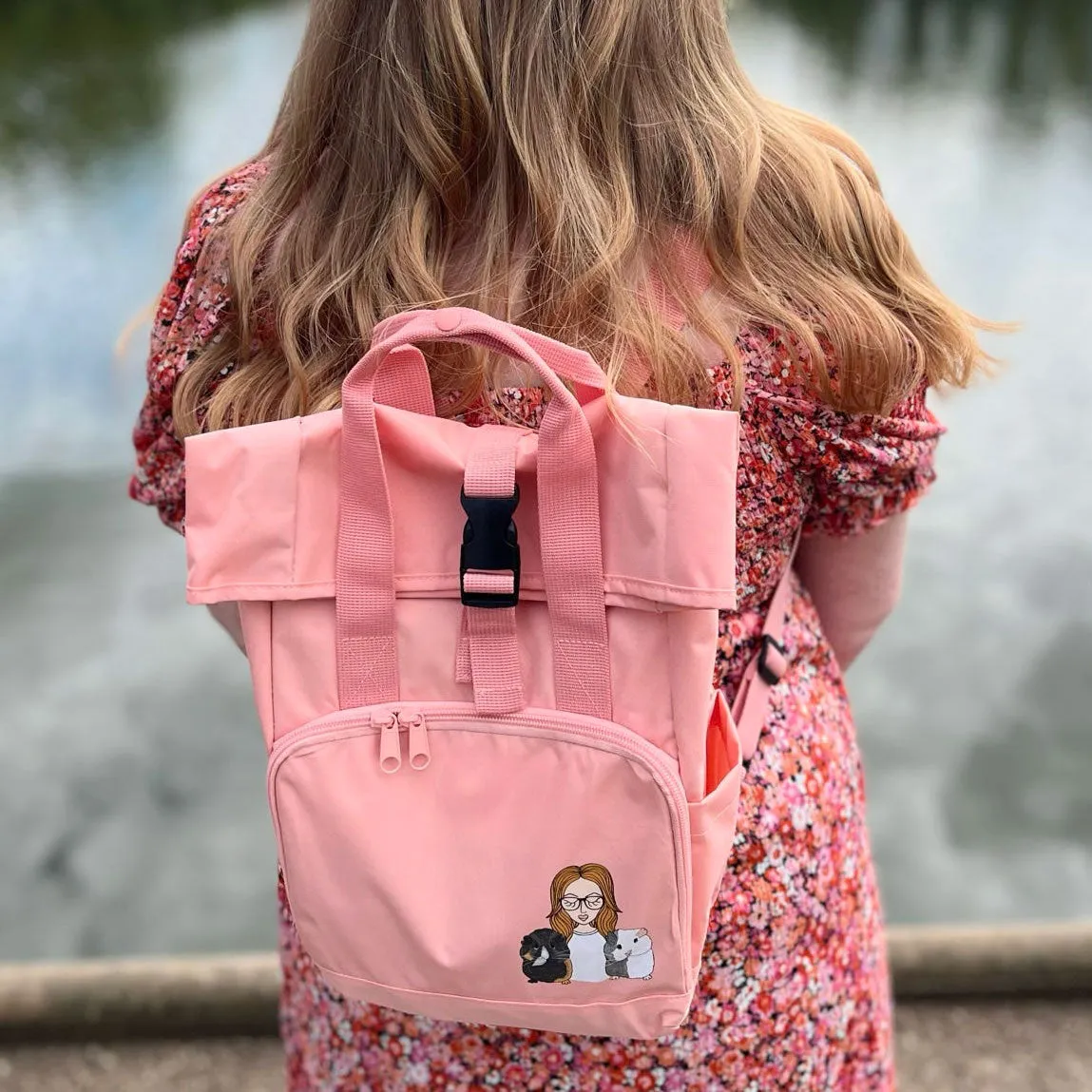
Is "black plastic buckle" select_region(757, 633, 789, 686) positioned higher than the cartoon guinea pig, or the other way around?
"black plastic buckle" select_region(757, 633, 789, 686)

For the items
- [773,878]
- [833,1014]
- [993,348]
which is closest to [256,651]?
[773,878]

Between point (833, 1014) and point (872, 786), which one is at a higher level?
point (833, 1014)

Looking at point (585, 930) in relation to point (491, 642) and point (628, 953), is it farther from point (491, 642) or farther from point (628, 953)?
point (491, 642)

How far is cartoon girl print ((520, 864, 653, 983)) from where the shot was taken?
0.68 m

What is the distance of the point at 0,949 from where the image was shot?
76.1 inches

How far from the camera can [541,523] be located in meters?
0.66

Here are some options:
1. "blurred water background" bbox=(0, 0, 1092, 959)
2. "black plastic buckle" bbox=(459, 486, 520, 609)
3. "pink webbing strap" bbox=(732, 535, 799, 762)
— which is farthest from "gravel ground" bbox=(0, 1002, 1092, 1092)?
"black plastic buckle" bbox=(459, 486, 520, 609)

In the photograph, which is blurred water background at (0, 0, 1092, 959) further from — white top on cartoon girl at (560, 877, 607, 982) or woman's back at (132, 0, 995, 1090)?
white top on cartoon girl at (560, 877, 607, 982)

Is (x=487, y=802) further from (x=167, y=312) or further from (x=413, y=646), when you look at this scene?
(x=167, y=312)

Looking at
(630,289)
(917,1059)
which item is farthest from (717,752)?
(917,1059)

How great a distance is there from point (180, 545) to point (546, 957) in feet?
5.62

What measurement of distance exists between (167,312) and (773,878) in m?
0.66

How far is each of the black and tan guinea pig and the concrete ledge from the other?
3.96ft

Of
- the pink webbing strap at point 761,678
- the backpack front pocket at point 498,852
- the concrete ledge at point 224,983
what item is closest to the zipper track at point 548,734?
the backpack front pocket at point 498,852
